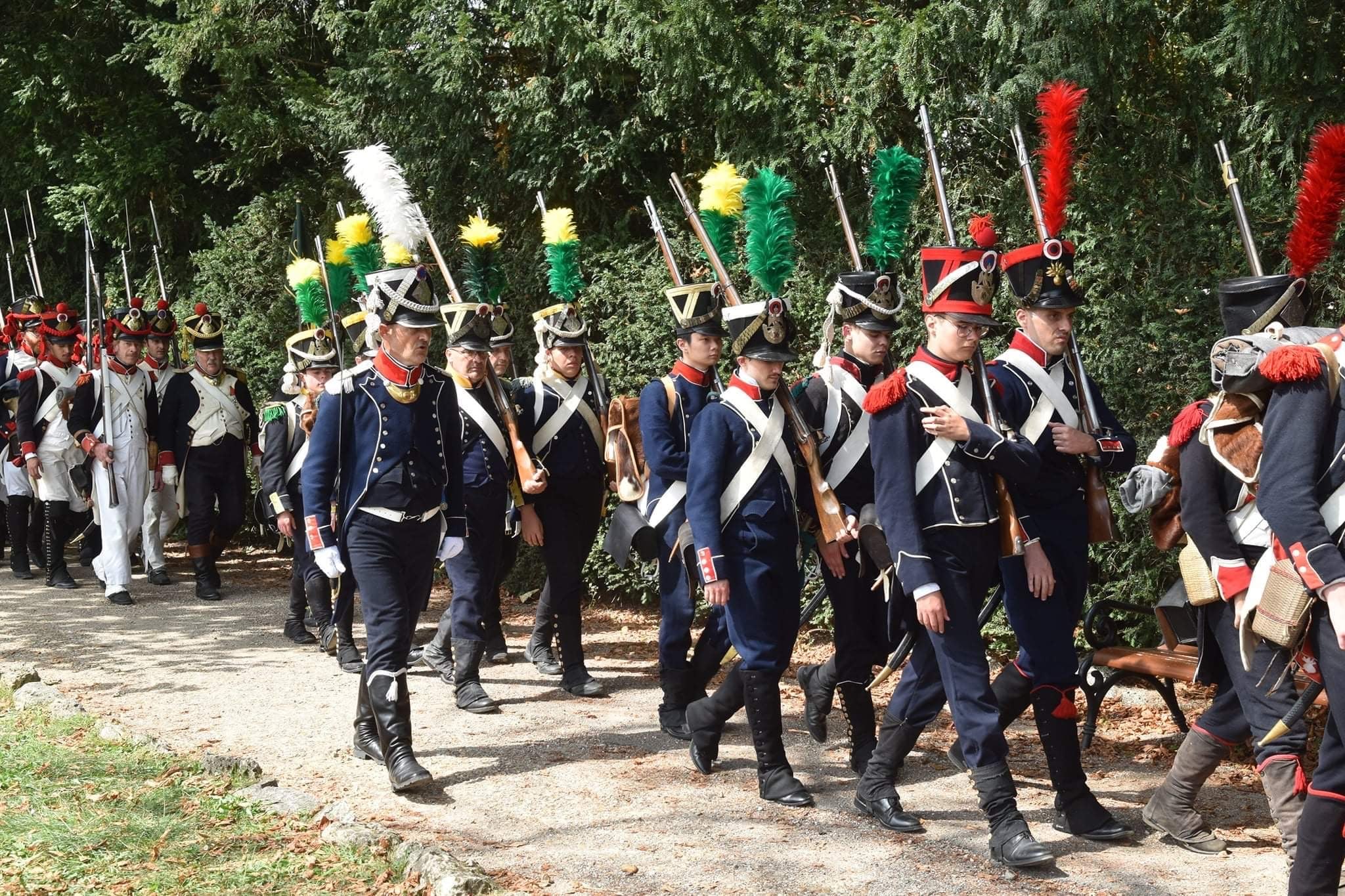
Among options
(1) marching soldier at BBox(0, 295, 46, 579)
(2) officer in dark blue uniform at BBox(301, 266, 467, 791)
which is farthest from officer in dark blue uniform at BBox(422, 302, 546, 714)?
(1) marching soldier at BBox(0, 295, 46, 579)

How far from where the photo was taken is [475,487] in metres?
8.42

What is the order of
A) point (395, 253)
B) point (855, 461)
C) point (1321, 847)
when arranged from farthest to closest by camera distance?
1. point (395, 253)
2. point (855, 461)
3. point (1321, 847)

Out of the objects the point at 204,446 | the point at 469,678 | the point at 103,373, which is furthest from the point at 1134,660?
the point at 103,373

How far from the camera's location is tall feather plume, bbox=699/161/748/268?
7395mm

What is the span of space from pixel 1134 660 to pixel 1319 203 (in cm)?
233

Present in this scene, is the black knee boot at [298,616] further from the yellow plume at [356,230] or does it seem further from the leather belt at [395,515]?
the leather belt at [395,515]

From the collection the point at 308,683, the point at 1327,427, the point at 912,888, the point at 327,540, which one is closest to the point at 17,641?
the point at 308,683

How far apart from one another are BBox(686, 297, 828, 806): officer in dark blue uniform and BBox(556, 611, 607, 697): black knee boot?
2224 mm

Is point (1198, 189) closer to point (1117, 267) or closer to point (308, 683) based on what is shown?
point (1117, 267)

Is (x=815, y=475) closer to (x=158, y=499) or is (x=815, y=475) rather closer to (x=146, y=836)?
(x=146, y=836)

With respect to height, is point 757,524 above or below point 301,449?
below

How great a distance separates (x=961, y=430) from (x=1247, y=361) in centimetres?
126

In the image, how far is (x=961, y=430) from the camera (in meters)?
5.41

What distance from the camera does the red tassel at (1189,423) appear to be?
5.16 metres
